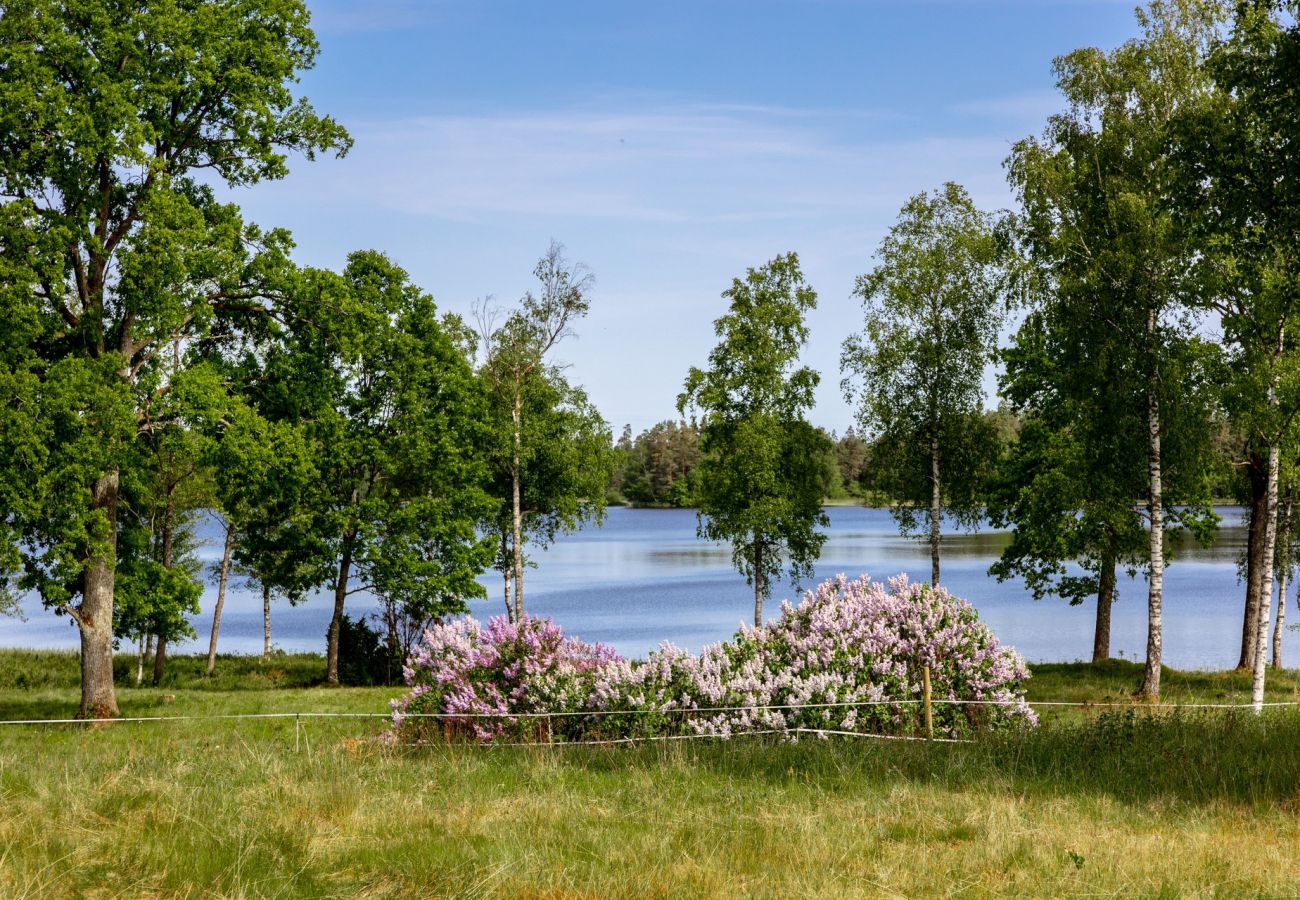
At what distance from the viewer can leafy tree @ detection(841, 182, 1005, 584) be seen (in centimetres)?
3841

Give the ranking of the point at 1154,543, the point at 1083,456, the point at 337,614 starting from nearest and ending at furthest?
the point at 1154,543, the point at 1083,456, the point at 337,614

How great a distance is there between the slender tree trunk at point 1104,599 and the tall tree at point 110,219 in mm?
26517

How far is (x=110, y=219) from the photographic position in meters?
28.0

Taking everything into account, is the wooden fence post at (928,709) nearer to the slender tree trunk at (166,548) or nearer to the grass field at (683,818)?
the grass field at (683,818)

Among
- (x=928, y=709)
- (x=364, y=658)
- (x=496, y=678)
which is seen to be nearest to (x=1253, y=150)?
(x=928, y=709)

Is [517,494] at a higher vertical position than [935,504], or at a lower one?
lower

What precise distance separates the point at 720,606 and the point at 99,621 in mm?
46814

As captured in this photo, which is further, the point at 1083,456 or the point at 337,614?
the point at 337,614

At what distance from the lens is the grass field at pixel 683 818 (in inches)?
310

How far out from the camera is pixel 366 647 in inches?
1564

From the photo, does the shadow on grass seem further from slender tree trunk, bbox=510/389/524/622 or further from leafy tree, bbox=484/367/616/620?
leafy tree, bbox=484/367/616/620

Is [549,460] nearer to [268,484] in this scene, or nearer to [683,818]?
[268,484]

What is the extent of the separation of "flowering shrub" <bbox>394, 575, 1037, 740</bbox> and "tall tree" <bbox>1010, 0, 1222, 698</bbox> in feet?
40.5

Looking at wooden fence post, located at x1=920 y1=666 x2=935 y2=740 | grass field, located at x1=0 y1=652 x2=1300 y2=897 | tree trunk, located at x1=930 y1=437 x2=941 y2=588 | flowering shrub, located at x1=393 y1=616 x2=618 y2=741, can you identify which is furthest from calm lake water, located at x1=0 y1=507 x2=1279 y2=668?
grass field, located at x1=0 y1=652 x2=1300 y2=897
